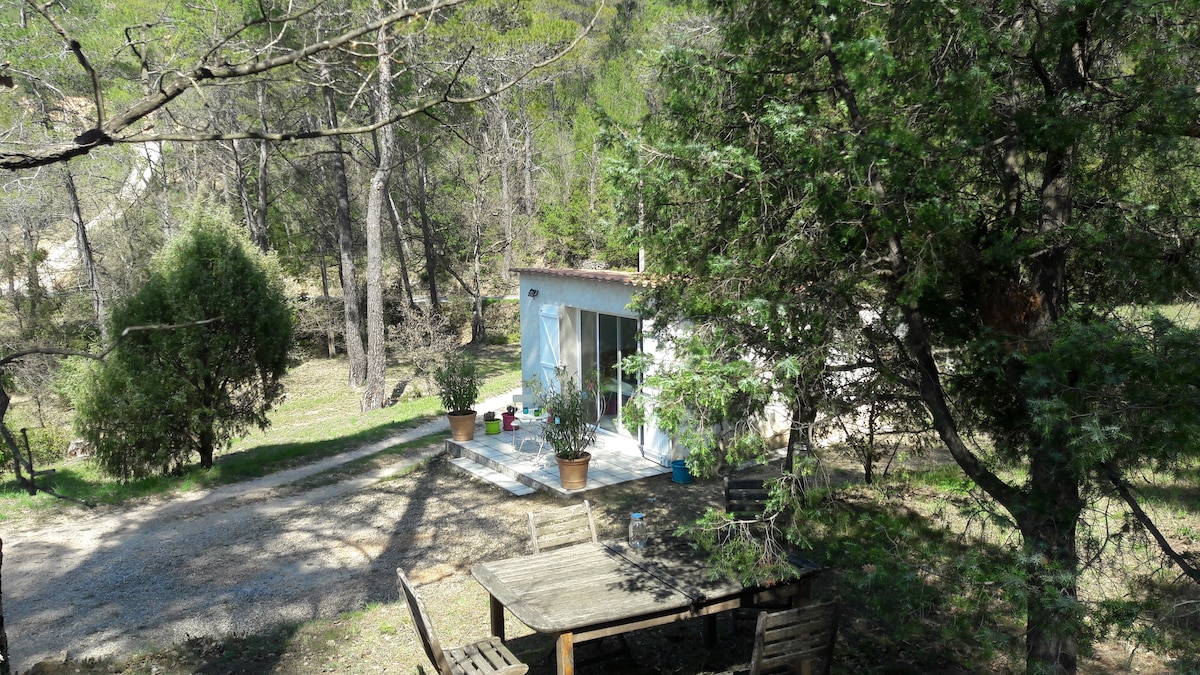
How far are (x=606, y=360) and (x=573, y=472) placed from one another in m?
2.87

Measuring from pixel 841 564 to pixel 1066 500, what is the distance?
3.24 m

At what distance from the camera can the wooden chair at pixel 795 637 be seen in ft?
14.1

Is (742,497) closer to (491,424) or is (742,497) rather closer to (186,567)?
(186,567)

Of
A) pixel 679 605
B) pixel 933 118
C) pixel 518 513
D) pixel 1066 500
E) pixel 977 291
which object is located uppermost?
pixel 933 118

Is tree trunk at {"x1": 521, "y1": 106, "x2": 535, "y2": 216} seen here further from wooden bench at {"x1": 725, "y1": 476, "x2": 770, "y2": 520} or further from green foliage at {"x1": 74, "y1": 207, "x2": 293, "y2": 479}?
wooden bench at {"x1": 725, "y1": 476, "x2": 770, "y2": 520}

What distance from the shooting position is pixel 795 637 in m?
4.39

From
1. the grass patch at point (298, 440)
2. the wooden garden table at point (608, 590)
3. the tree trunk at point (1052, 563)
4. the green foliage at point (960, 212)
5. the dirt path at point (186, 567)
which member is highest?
the green foliage at point (960, 212)

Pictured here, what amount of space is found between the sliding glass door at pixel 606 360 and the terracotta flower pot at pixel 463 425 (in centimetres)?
177

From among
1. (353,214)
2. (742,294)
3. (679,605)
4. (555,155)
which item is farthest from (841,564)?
(353,214)

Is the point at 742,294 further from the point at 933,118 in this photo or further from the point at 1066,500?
the point at 1066,500

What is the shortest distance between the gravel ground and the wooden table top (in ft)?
8.10

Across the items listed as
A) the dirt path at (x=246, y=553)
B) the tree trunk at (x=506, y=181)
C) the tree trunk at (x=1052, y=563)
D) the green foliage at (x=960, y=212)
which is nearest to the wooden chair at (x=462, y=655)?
Answer: the green foliage at (x=960, y=212)

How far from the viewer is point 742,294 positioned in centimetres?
445

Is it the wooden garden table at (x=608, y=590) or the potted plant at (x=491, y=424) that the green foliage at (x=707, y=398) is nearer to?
the wooden garden table at (x=608, y=590)
